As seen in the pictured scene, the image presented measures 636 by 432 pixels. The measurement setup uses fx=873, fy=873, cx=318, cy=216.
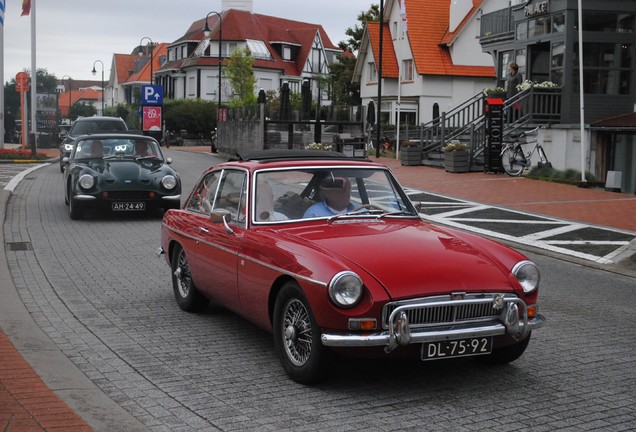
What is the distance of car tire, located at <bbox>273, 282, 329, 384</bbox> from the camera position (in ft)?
18.2

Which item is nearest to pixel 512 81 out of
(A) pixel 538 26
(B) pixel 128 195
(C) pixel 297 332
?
(A) pixel 538 26

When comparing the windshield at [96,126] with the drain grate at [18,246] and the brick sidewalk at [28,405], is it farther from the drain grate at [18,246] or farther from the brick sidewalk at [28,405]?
the brick sidewalk at [28,405]

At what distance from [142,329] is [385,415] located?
2936 millimetres

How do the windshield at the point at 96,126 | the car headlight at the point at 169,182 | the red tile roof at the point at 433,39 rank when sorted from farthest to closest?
the red tile roof at the point at 433,39 → the windshield at the point at 96,126 → the car headlight at the point at 169,182

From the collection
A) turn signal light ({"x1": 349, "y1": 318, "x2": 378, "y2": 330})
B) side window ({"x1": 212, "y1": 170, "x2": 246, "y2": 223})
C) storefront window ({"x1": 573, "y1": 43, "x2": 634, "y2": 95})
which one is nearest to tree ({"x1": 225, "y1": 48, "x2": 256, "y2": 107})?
storefront window ({"x1": 573, "y1": 43, "x2": 634, "y2": 95})

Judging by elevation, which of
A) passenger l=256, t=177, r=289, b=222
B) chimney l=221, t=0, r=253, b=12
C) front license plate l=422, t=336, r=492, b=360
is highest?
chimney l=221, t=0, r=253, b=12

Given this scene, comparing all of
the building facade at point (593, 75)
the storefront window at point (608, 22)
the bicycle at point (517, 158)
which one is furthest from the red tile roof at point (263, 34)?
the bicycle at point (517, 158)

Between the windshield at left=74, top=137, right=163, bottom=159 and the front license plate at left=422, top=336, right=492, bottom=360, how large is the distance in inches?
462

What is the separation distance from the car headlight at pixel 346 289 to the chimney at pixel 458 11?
5300 cm

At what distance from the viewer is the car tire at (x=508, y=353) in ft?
20.0

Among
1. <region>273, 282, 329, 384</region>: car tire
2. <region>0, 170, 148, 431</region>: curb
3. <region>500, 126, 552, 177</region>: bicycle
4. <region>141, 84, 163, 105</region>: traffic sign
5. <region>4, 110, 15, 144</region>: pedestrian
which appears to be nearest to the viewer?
<region>0, 170, 148, 431</region>: curb

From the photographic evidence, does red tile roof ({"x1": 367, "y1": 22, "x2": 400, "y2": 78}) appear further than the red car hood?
Yes

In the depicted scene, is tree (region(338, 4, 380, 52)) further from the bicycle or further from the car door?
the car door

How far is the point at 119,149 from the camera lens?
16453mm
